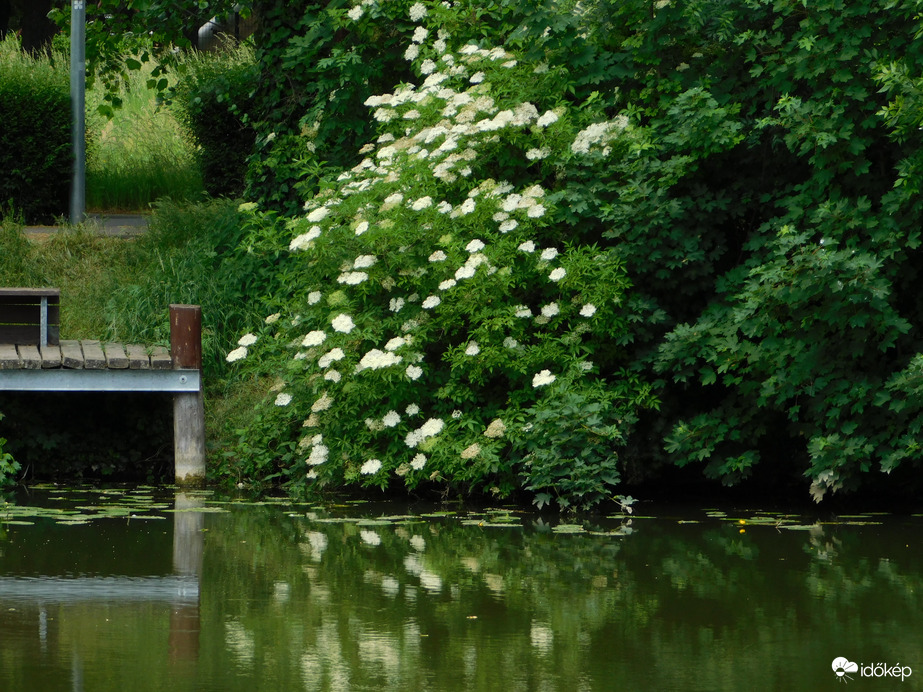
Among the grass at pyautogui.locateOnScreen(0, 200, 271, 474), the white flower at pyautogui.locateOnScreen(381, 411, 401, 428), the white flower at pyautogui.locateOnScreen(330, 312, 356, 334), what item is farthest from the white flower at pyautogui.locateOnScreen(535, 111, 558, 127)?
the grass at pyautogui.locateOnScreen(0, 200, 271, 474)

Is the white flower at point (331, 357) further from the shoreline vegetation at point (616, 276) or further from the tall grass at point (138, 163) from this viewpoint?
the tall grass at point (138, 163)

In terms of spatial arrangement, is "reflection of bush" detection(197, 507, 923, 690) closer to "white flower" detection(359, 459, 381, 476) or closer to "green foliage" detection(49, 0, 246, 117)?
"white flower" detection(359, 459, 381, 476)

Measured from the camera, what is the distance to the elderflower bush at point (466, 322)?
8.96 m

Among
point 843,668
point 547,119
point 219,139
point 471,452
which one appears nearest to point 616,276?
point 547,119

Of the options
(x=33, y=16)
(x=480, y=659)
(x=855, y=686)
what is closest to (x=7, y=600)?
(x=480, y=659)

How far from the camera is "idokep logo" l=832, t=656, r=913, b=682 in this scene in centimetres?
495

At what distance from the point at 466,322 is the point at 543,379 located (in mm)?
796

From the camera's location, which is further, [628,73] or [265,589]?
[628,73]

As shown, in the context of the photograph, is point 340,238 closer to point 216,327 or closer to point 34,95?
point 216,327

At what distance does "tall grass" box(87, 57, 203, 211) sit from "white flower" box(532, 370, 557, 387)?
755cm

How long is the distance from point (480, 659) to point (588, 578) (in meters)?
1.69

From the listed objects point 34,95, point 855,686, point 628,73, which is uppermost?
point 34,95

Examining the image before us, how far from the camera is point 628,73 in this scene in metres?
9.68

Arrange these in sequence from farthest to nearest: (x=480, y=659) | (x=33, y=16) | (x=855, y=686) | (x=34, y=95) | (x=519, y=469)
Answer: (x=33, y=16) → (x=34, y=95) → (x=519, y=469) → (x=480, y=659) → (x=855, y=686)
